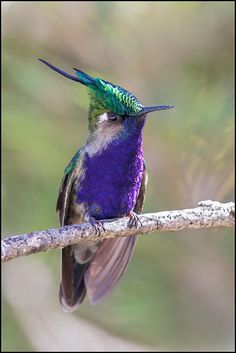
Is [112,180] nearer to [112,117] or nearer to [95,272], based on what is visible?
[112,117]

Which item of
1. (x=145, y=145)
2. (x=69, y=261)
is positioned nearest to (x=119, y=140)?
(x=145, y=145)

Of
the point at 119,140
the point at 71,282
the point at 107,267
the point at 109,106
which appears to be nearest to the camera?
the point at 109,106

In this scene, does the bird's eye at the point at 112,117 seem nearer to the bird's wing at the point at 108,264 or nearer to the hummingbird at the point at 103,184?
the hummingbird at the point at 103,184

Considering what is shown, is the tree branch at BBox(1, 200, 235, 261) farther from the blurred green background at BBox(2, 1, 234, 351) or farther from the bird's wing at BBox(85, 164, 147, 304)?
the bird's wing at BBox(85, 164, 147, 304)

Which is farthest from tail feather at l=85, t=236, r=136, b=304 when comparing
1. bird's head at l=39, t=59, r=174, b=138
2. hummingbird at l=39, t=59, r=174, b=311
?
bird's head at l=39, t=59, r=174, b=138

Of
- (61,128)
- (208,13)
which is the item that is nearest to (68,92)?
(61,128)

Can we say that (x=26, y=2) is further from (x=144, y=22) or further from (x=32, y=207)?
(x=32, y=207)
